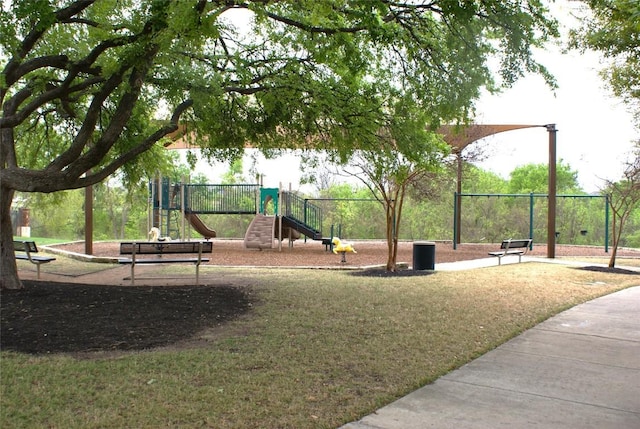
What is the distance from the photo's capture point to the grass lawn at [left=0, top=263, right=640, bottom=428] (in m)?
3.94

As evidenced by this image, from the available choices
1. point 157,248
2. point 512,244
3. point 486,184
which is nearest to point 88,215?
point 157,248

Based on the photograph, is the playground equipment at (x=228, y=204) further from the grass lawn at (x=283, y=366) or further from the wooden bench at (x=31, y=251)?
the grass lawn at (x=283, y=366)

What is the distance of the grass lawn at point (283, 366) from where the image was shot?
3.94m

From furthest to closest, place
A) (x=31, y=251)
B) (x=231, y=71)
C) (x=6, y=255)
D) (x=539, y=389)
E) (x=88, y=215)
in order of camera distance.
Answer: (x=88, y=215)
(x=31, y=251)
(x=231, y=71)
(x=6, y=255)
(x=539, y=389)

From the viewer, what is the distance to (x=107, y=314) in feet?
23.9

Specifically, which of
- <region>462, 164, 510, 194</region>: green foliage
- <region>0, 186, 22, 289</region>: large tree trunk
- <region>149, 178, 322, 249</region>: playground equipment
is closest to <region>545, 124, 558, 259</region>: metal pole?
<region>149, 178, 322, 249</region>: playground equipment

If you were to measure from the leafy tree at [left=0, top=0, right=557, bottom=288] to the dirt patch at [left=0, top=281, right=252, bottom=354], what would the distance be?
1.23 metres

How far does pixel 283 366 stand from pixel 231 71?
21.6 feet

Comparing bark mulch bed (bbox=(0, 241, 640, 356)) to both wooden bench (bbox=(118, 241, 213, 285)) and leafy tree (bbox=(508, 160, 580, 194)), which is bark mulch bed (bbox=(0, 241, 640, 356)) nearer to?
wooden bench (bbox=(118, 241, 213, 285))

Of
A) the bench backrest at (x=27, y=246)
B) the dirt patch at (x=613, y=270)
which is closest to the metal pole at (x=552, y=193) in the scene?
the dirt patch at (x=613, y=270)

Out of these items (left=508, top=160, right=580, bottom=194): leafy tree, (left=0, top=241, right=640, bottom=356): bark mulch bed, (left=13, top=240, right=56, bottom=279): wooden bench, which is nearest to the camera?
(left=0, top=241, right=640, bottom=356): bark mulch bed

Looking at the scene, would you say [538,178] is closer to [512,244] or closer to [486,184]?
[486,184]

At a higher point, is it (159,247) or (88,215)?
(88,215)

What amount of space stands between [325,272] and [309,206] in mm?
11537
